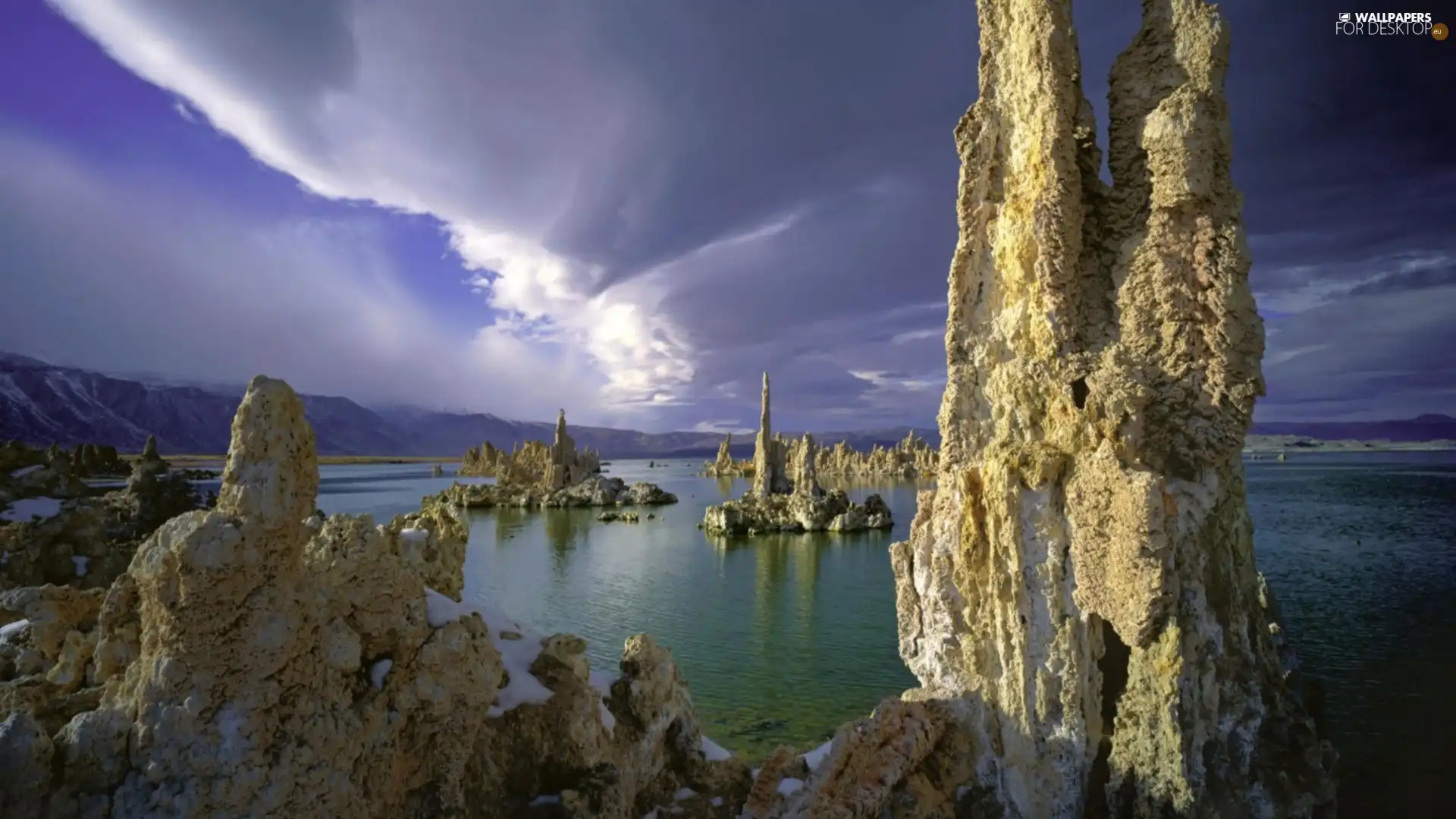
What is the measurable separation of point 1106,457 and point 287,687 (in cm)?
834

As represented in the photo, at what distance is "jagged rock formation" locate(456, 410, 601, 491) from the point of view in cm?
7931

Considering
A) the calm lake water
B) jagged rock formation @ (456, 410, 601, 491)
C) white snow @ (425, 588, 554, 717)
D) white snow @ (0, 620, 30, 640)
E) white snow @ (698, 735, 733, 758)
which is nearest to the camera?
white snow @ (425, 588, 554, 717)

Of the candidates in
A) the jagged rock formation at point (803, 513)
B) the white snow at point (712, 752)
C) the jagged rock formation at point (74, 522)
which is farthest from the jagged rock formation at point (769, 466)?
the white snow at point (712, 752)

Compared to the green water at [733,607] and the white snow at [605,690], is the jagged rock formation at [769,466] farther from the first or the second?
the white snow at [605,690]

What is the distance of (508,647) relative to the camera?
873cm

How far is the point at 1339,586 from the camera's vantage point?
2706 centimetres

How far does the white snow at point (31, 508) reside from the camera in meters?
22.2

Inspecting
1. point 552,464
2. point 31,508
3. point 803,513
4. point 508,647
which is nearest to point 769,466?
point 803,513

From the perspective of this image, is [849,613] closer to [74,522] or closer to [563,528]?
[74,522]

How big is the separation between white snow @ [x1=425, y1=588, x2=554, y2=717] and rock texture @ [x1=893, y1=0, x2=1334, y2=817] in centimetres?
496

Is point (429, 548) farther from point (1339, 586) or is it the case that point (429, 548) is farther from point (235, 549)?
point (1339, 586)

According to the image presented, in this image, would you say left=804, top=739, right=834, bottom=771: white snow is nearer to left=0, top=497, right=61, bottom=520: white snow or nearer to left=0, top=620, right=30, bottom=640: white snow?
left=0, top=620, right=30, bottom=640: white snow

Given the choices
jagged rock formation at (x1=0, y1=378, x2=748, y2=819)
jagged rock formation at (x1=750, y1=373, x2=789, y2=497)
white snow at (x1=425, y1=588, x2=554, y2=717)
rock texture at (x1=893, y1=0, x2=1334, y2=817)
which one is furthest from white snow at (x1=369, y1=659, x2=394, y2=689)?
jagged rock formation at (x1=750, y1=373, x2=789, y2=497)

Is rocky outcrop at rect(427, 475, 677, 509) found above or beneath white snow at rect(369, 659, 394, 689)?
beneath
